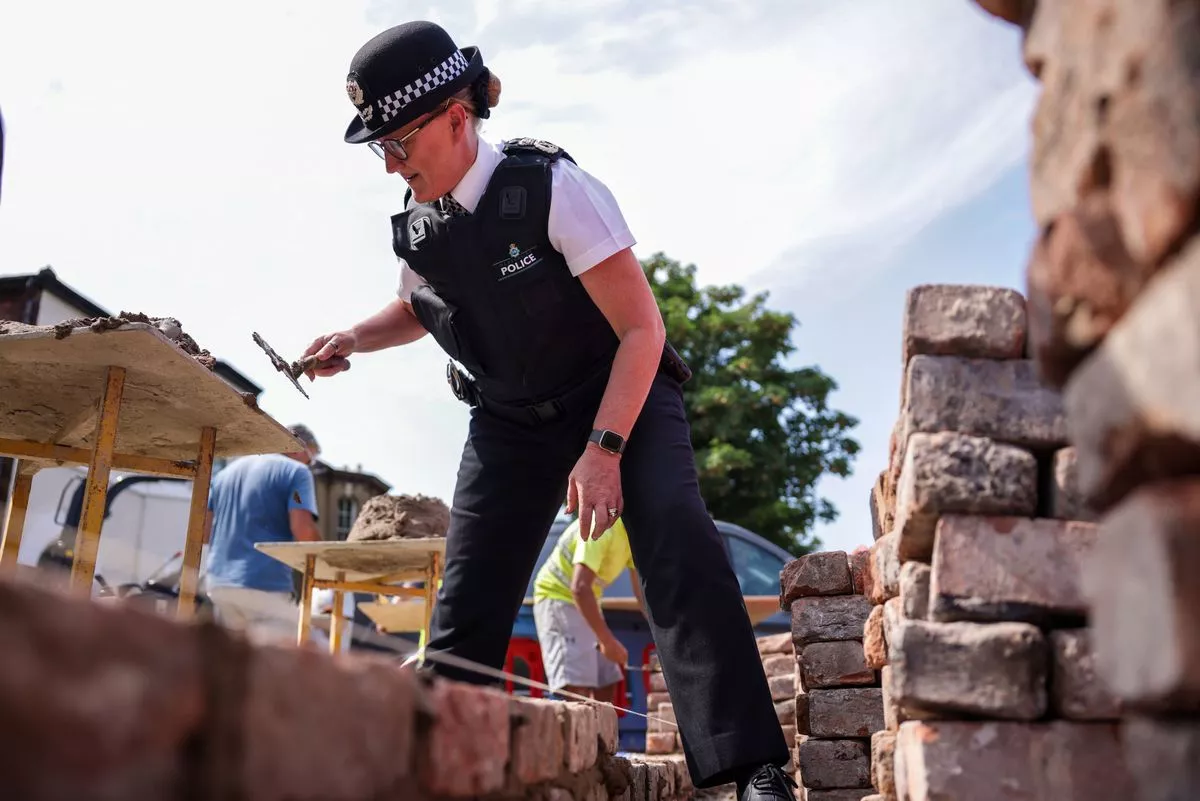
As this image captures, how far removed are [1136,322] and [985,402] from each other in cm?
87

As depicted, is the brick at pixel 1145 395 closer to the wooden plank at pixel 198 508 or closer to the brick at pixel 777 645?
the wooden plank at pixel 198 508

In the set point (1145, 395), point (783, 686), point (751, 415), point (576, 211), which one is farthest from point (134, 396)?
point (751, 415)

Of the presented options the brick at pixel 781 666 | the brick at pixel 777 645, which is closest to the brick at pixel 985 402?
the brick at pixel 781 666

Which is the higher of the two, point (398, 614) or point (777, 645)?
point (398, 614)

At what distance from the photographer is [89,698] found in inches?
38.8

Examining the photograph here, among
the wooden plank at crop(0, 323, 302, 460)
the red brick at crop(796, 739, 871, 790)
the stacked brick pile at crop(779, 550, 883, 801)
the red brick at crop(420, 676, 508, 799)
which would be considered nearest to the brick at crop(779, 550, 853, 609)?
the stacked brick pile at crop(779, 550, 883, 801)

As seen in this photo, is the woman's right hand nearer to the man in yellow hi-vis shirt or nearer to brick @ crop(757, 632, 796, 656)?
the man in yellow hi-vis shirt

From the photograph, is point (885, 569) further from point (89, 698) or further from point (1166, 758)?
point (89, 698)

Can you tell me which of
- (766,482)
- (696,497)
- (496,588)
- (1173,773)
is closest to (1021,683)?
(1173,773)

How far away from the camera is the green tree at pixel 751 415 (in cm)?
1788

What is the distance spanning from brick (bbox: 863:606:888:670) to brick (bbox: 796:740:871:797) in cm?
112

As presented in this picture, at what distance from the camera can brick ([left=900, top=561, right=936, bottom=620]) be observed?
2.07m

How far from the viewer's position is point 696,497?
9.70 ft

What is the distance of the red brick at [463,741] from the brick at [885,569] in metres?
1.01
